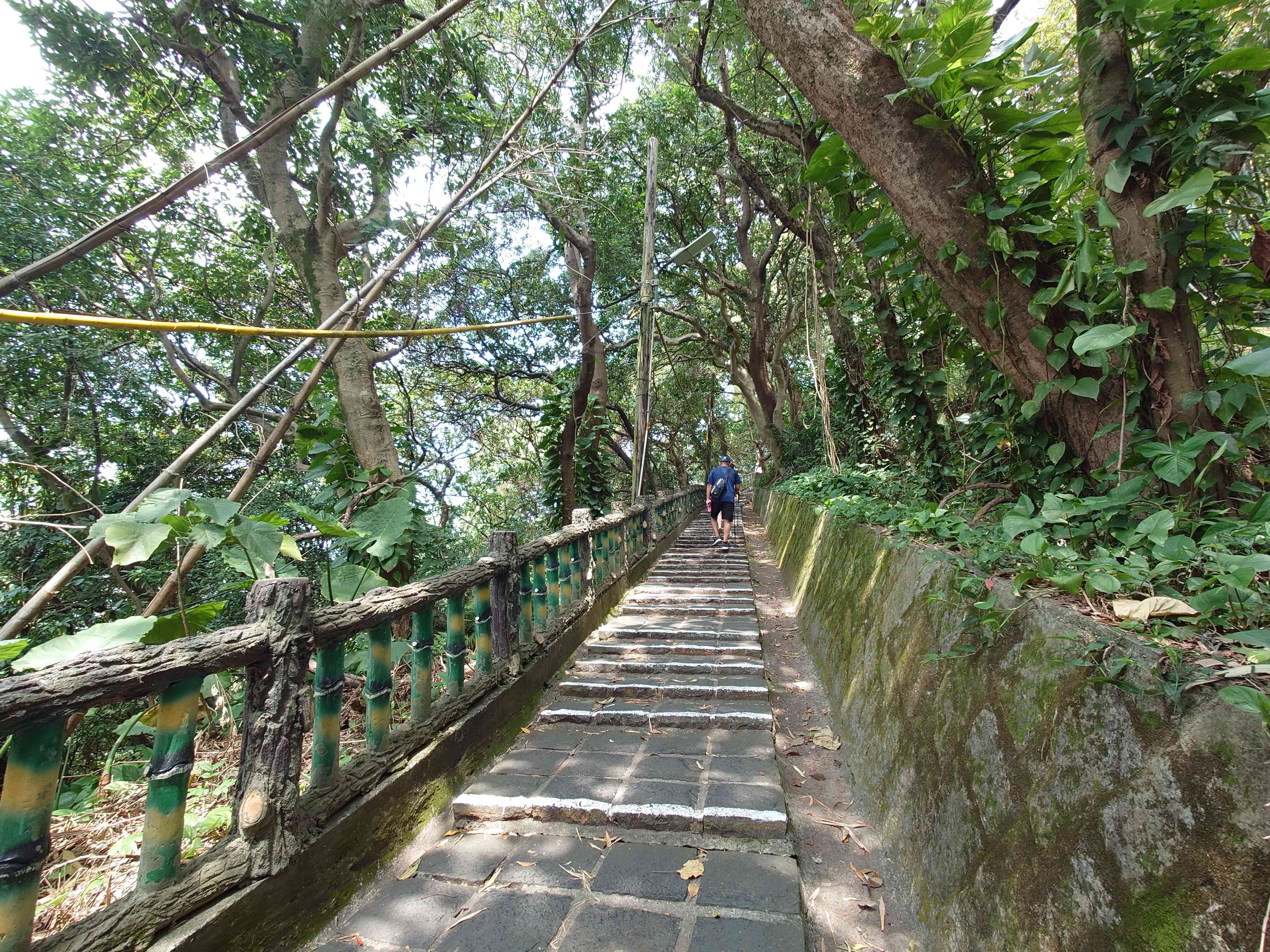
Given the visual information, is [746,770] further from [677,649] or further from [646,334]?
[646,334]

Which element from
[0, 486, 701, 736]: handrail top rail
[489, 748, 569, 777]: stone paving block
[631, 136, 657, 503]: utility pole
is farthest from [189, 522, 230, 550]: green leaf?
[631, 136, 657, 503]: utility pole

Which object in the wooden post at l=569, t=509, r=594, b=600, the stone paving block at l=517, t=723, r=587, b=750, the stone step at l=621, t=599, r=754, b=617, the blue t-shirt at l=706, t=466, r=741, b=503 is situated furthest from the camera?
the blue t-shirt at l=706, t=466, r=741, b=503

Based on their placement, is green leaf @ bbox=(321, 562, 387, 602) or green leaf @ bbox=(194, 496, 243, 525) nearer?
green leaf @ bbox=(194, 496, 243, 525)

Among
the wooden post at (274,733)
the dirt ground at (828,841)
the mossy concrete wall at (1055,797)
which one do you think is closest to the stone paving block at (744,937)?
the dirt ground at (828,841)

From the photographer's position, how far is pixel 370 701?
230 centimetres

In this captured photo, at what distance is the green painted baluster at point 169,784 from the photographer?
1.49 metres

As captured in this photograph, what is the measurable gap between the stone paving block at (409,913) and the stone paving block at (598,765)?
31.1 inches

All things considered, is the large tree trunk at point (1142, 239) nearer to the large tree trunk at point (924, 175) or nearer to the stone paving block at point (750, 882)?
the large tree trunk at point (924, 175)

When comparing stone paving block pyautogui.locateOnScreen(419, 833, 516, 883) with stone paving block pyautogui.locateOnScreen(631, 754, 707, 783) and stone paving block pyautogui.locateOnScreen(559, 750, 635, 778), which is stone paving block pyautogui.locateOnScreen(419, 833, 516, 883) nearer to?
stone paving block pyautogui.locateOnScreen(559, 750, 635, 778)

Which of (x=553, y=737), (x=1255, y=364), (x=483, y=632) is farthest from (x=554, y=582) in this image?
(x=1255, y=364)

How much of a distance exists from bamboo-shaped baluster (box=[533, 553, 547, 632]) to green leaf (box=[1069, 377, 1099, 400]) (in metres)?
3.10

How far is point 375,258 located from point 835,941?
7.27 meters

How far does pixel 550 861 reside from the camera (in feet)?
6.93

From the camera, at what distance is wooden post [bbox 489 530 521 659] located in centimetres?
327
